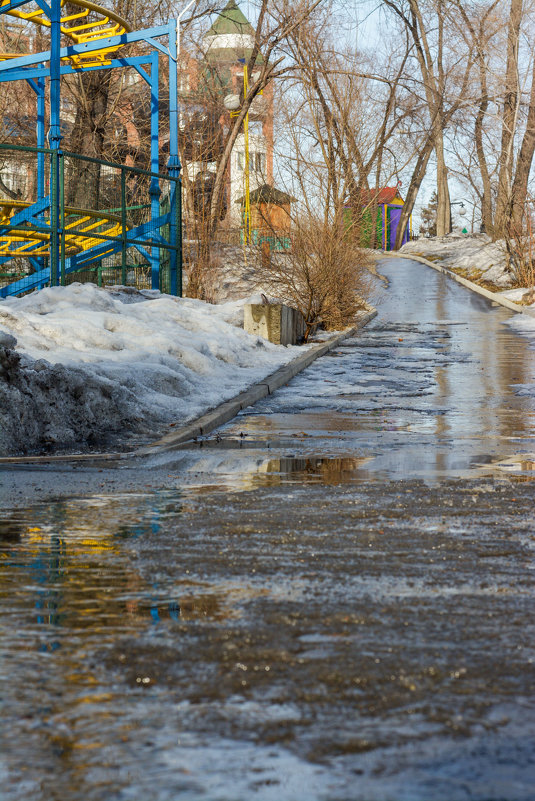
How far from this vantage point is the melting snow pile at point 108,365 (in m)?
9.42

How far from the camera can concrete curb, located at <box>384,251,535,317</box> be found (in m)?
33.4

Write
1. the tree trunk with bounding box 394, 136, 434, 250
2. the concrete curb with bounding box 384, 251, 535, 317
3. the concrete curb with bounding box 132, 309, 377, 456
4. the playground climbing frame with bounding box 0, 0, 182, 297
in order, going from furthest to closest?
the tree trunk with bounding box 394, 136, 434, 250, the concrete curb with bounding box 384, 251, 535, 317, the playground climbing frame with bounding box 0, 0, 182, 297, the concrete curb with bounding box 132, 309, 377, 456

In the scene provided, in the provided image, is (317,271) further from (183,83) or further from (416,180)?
(416,180)

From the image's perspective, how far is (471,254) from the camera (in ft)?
175

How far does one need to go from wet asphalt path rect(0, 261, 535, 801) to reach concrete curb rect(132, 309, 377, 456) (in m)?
0.70

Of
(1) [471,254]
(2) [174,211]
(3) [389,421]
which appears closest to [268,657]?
(3) [389,421]

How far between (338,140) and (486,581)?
2072 cm

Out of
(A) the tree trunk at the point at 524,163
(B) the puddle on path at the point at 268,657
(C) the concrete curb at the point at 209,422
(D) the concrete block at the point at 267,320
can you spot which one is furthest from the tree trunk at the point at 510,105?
(B) the puddle on path at the point at 268,657

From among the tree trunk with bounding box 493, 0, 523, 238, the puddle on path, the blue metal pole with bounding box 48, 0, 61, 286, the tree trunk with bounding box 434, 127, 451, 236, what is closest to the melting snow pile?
the blue metal pole with bounding box 48, 0, 61, 286

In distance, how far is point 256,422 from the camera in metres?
11.4

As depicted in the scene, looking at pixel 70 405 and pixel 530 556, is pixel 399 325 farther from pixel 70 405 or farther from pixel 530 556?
pixel 530 556

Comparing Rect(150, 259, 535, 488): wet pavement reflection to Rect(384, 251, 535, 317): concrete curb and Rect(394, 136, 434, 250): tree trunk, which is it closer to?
Rect(384, 251, 535, 317): concrete curb

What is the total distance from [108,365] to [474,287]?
3169cm

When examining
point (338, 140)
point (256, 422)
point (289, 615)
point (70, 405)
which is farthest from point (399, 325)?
point (289, 615)
